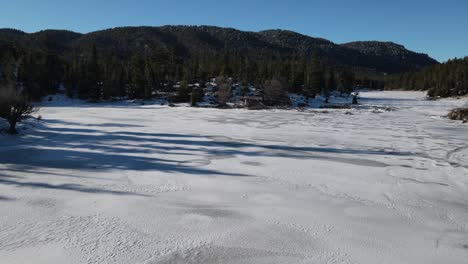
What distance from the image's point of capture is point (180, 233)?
22.9ft

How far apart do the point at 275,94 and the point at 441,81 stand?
60.7 metres

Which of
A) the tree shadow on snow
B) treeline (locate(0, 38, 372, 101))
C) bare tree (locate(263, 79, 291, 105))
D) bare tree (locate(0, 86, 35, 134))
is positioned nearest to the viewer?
the tree shadow on snow

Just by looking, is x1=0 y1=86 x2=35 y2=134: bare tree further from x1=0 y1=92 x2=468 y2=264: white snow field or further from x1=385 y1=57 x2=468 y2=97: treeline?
x1=385 y1=57 x2=468 y2=97: treeline

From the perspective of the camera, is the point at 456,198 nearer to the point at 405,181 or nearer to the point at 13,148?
the point at 405,181

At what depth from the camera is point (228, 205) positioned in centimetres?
865

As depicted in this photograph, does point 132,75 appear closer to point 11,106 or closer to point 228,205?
point 11,106

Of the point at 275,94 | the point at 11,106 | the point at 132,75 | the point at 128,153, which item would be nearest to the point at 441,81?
the point at 275,94

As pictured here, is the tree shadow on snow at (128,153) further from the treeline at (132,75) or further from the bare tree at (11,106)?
the treeline at (132,75)

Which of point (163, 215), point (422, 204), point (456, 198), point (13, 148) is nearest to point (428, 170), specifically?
point (456, 198)

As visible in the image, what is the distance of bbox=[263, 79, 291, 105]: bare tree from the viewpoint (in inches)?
2334

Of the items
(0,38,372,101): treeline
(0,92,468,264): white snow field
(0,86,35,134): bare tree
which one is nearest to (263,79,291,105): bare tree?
(0,38,372,101): treeline

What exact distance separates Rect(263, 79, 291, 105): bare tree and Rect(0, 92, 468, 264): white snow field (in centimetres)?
4336

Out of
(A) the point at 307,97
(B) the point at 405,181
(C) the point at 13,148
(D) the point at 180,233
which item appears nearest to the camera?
(D) the point at 180,233

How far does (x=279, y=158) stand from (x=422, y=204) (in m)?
6.11
